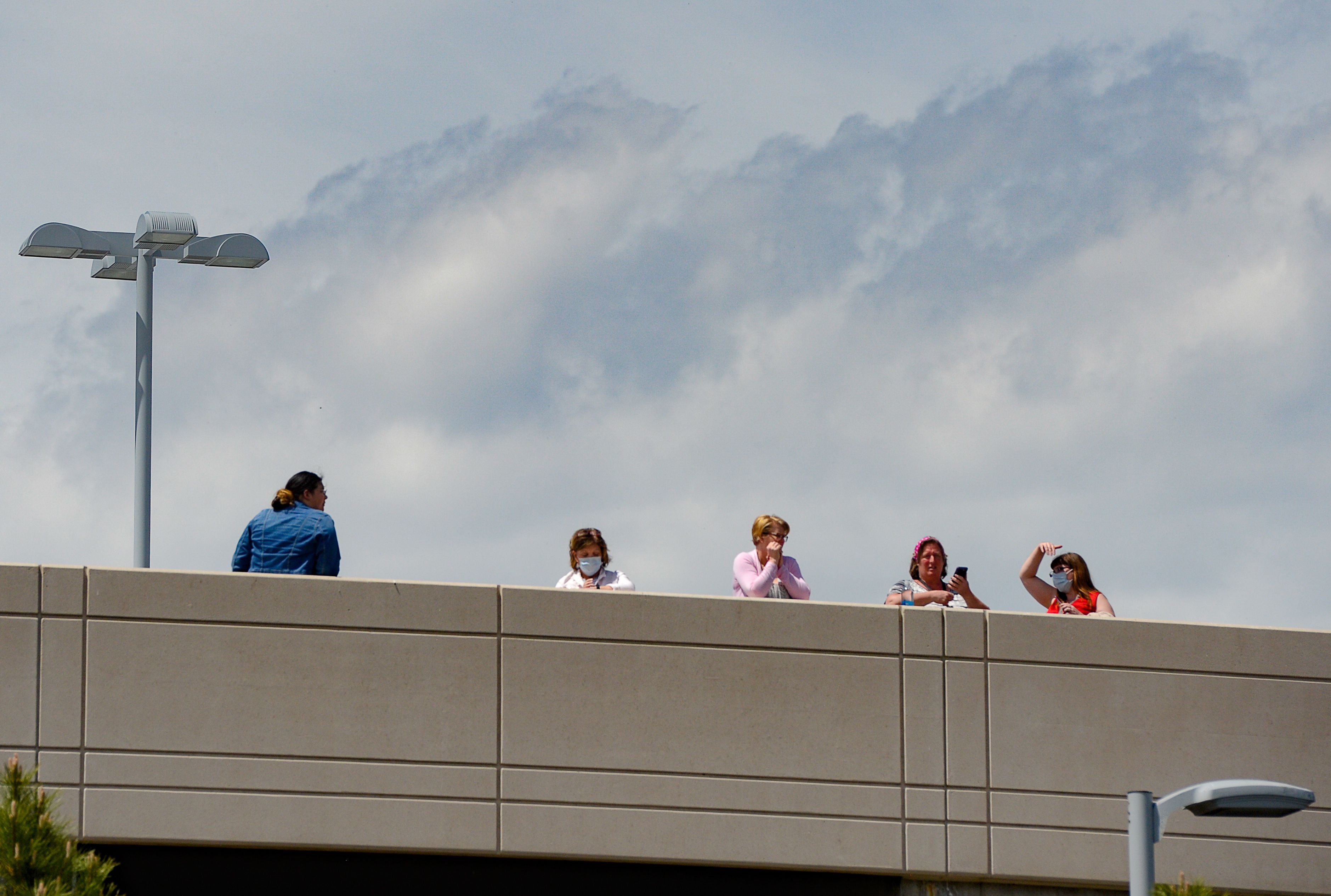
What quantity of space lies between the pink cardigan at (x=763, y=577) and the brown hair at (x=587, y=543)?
1.02m

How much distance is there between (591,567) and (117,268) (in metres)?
5.34

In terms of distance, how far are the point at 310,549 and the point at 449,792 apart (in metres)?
1.99

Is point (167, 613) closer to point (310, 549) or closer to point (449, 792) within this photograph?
point (310, 549)

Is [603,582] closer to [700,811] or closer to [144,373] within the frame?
[700,811]

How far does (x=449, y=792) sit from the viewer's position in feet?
44.0

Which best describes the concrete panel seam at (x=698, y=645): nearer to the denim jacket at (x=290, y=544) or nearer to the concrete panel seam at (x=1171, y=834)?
the denim jacket at (x=290, y=544)

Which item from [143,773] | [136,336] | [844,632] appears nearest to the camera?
[143,773]

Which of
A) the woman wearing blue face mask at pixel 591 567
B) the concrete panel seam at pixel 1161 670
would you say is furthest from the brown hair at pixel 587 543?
the concrete panel seam at pixel 1161 670

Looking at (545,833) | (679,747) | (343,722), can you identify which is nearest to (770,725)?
(679,747)

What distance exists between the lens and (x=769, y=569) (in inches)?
542

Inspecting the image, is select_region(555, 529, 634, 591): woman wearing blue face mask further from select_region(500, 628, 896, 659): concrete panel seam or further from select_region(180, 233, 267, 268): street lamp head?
select_region(180, 233, 267, 268): street lamp head

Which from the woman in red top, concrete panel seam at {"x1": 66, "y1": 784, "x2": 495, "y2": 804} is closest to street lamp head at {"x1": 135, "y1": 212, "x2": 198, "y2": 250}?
concrete panel seam at {"x1": 66, "y1": 784, "x2": 495, "y2": 804}

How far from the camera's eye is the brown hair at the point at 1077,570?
558 inches

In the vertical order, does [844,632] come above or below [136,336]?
below
